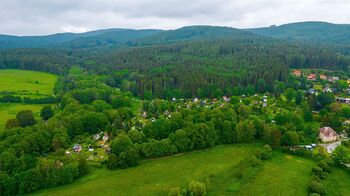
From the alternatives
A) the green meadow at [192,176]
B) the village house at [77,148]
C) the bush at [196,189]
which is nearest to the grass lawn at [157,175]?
the green meadow at [192,176]

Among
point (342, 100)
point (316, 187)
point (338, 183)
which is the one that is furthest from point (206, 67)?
point (316, 187)

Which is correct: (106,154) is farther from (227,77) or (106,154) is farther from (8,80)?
(8,80)

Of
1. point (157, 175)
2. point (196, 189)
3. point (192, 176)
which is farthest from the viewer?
point (157, 175)

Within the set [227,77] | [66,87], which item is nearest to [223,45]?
[227,77]

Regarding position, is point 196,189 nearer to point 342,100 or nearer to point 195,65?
point 342,100

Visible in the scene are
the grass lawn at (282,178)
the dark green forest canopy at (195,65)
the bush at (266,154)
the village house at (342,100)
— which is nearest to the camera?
the grass lawn at (282,178)

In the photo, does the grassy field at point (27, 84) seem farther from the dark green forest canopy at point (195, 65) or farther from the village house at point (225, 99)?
the village house at point (225, 99)

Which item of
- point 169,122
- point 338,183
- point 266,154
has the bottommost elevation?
point 338,183
